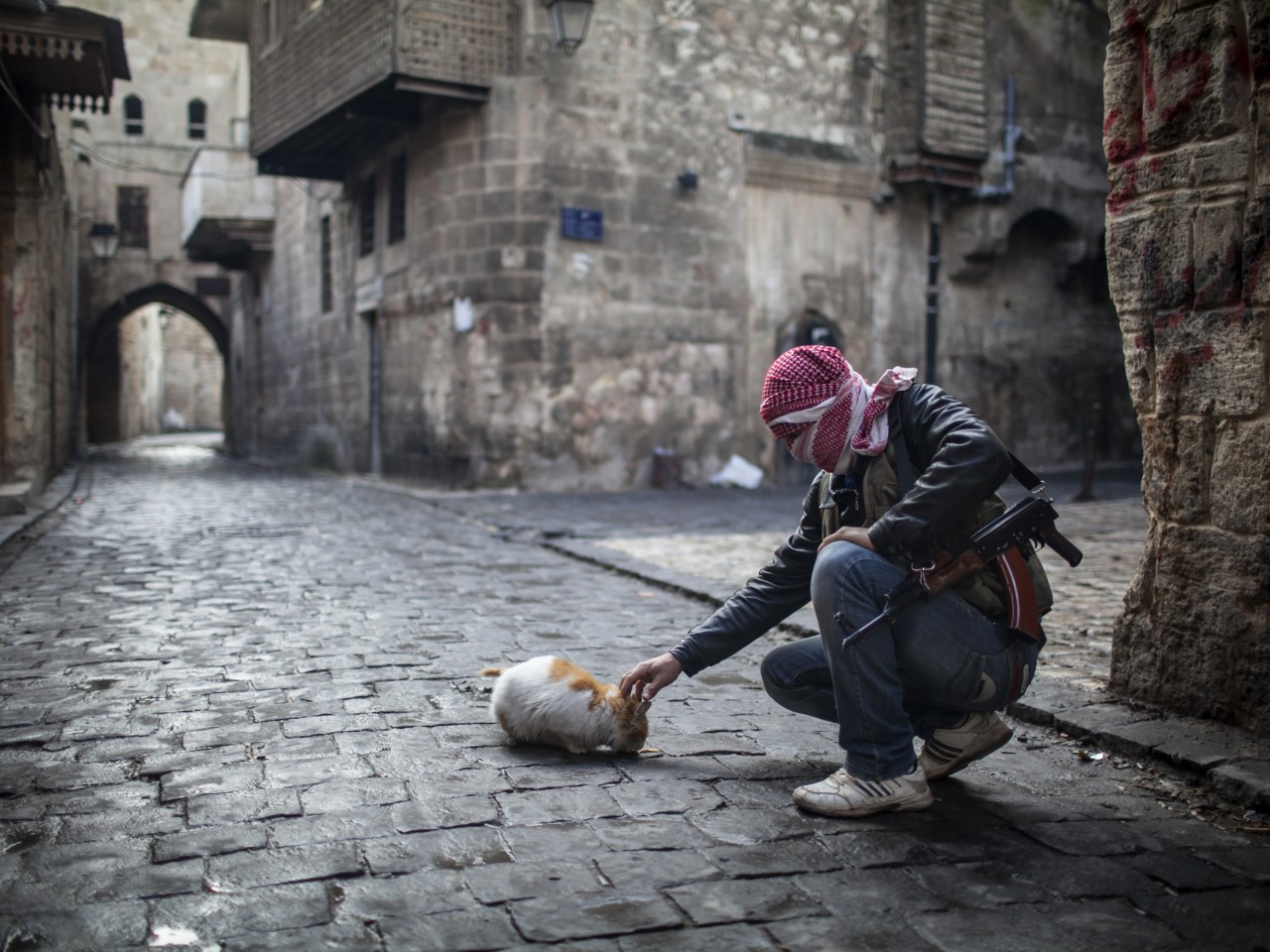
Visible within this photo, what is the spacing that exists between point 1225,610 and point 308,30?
52.5 feet

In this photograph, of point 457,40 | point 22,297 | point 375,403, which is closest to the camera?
point 22,297

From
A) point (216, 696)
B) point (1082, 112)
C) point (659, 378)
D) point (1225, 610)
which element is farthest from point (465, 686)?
point (1082, 112)

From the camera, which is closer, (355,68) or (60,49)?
(60,49)

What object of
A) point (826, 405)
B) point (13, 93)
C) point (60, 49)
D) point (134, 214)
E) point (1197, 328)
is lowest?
point (826, 405)

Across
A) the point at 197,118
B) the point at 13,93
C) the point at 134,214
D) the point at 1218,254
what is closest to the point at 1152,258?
the point at 1218,254

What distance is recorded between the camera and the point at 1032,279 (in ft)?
61.7

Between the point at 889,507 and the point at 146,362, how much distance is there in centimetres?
4730

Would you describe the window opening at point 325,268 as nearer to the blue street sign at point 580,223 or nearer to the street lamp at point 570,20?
the blue street sign at point 580,223

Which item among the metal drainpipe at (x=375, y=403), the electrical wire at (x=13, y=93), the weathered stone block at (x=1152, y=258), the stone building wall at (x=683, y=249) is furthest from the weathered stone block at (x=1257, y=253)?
the metal drainpipe at (x=375, y=403)

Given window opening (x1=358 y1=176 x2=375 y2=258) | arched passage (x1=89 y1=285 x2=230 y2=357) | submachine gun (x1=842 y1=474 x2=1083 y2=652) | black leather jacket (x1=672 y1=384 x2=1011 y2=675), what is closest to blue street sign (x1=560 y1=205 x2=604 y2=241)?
window opening (x1=358 y1=176 x2=375 y2=258)

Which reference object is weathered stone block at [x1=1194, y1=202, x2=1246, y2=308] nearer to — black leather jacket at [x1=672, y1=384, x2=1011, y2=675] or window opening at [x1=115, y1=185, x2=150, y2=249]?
black leather jacket at [x1=672, y1=384, x2=1011, y2=675]

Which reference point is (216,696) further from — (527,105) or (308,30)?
(308,30)

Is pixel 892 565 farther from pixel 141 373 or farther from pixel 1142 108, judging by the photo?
pixel 141 373

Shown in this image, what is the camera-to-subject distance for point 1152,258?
12.9ft
